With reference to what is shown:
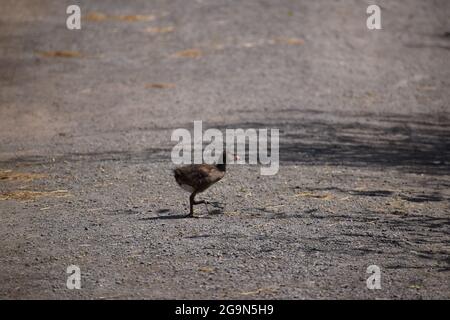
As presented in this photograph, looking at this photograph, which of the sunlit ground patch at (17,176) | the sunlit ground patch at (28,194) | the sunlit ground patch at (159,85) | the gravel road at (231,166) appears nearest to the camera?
the gravel road at (231,166)

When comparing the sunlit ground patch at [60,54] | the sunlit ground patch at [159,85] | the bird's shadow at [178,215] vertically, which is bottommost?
the bird's shadow at [178,215]

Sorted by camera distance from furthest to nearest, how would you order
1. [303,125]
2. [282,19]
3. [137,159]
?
[282,19] → [303,125] → [137,159]

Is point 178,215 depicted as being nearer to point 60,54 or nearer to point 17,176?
point 17,176

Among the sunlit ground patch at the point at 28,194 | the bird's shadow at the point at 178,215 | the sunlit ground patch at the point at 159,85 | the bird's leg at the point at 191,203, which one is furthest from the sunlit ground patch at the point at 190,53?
the bird's leg at the point at 191,203

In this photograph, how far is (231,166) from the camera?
11.0 metres

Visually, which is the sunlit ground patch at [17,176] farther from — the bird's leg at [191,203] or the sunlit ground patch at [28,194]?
the bird's leg at [191,203]

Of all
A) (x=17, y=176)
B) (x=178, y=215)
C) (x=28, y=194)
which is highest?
(x=17, y=176)

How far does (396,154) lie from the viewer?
473 inches

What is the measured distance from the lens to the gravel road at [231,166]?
6855 mm

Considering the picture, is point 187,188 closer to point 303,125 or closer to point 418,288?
point 418,288

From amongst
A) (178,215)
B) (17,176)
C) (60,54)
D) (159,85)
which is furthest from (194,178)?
(60,54)

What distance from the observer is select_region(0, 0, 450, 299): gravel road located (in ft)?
22.5
